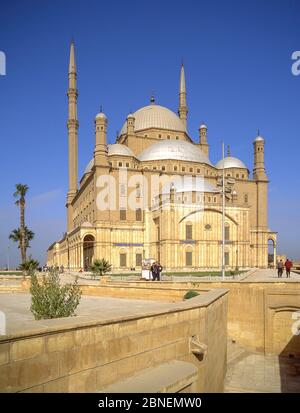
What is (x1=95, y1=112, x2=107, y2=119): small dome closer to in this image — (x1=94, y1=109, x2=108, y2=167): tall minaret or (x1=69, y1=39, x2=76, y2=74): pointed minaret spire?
(x1=94, y1=109, x2=108, y2=167): tall minaret

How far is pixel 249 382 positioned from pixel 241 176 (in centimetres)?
4889

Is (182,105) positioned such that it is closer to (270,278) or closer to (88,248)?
(88,248)

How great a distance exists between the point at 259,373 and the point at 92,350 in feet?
38.6

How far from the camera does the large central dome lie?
60125mm

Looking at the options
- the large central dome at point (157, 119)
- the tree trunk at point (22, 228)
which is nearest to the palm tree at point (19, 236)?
the tree trunk at point (22, 228)

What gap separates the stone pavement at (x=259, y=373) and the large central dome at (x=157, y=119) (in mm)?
47671

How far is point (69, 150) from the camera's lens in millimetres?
55031

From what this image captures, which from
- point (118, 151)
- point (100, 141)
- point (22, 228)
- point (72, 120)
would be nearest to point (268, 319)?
point (22, 228)

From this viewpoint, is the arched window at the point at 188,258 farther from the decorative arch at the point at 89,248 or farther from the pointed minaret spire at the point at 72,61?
the pointed minaret spire at the point at 72,61

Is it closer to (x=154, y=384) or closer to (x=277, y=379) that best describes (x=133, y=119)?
(x=277, y=379)

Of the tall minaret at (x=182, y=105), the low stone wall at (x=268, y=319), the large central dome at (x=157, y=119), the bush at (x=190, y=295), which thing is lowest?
the low stone wall at (x=268, y=319)

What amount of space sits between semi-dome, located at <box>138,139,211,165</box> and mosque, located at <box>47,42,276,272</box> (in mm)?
165

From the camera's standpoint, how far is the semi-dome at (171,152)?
5194 cm
